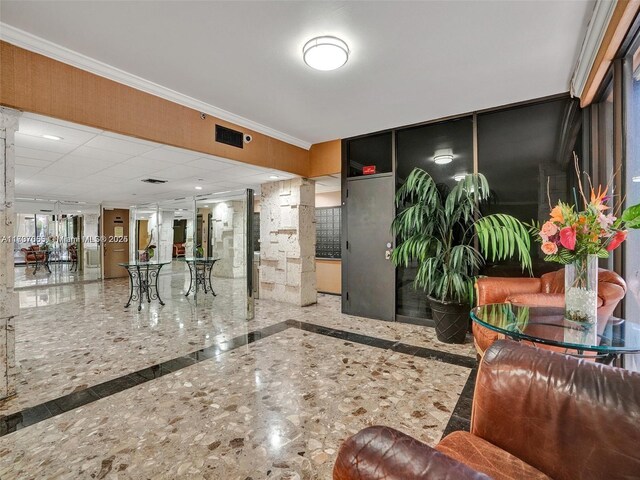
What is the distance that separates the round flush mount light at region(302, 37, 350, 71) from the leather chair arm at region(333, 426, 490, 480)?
2600 mm

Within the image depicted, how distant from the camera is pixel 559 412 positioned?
107 centimetres

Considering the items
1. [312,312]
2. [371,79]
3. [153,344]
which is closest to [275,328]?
[312,312]

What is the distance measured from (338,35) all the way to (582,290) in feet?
8.07

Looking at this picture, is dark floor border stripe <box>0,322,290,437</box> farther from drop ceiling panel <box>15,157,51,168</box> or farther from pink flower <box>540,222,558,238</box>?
drop ceiling panel <box>15,157,51,168</box>

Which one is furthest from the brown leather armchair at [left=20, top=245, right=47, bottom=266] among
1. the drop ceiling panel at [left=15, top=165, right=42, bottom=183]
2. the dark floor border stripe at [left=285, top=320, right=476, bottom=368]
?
the dark floor border stripe at [left=285, top=320, right=476, bottom=368]

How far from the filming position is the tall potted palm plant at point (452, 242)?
3.33 metres

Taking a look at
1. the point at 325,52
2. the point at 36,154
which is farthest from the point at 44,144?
the point at 325,52

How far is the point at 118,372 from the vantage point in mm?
2814

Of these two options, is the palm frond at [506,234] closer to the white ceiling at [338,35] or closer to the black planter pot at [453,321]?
the black planter pot at [453,321]

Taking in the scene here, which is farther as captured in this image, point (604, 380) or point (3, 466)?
point (3, 466)

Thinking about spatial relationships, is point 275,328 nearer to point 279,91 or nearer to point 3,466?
point 3,466

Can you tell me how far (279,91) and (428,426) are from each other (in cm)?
337

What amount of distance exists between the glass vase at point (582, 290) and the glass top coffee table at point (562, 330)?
0.05 meters

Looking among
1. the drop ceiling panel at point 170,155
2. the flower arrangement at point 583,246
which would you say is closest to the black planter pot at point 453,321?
the flower arrangement at point 583,246
